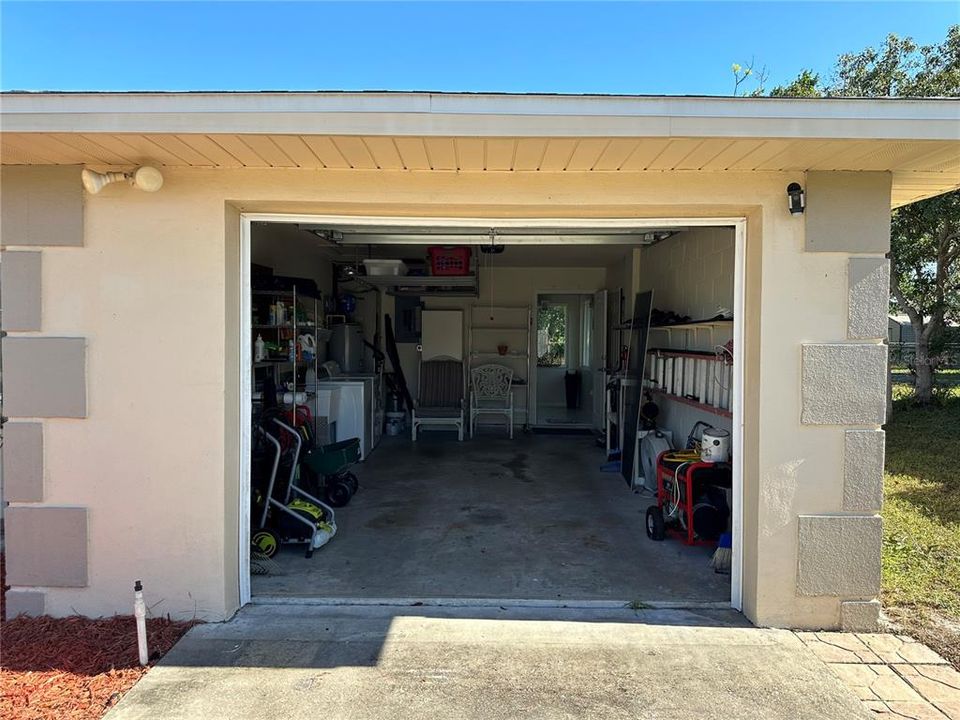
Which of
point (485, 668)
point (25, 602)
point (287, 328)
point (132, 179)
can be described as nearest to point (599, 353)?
point (287, 328)

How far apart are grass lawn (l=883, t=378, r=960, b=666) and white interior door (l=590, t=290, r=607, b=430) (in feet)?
11.7

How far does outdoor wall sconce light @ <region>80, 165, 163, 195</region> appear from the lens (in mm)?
2668

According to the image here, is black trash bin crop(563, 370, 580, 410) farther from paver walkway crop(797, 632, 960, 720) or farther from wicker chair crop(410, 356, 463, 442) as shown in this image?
paver walkway crop(797, 632, 960, 720)

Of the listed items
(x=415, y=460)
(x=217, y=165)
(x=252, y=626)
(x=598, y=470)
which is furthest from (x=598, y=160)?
(x=415, y=460)

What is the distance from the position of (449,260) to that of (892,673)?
214 inches

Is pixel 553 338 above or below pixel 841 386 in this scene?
above

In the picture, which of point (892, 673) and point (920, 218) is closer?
Result: point (892, 673)

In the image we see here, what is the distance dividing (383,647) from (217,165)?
2.41m

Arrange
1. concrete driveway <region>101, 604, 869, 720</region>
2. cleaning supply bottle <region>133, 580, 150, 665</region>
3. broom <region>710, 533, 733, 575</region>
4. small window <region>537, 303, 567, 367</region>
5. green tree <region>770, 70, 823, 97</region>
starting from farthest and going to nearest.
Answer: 1. small window <region>537, 303, 567, 367</region>
2. green tree <region>770, 70, 823, 97</region>
3. broom <region>710, 533, 733, 575</region>
4. cleaning supply bottle <region>133, 580, 150, 665</region>
5. concrete driveway <region>101, 604, 869, 720</region>

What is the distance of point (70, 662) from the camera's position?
2539mm

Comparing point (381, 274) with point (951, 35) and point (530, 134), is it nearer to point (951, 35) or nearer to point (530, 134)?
point (530, 134)

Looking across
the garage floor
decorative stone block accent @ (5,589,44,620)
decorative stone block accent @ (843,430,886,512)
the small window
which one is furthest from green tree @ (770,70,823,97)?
decorative stone block accent @ (5,589,44,620)

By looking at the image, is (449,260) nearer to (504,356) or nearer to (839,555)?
(504,356)

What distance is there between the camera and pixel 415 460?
6.91 meters
